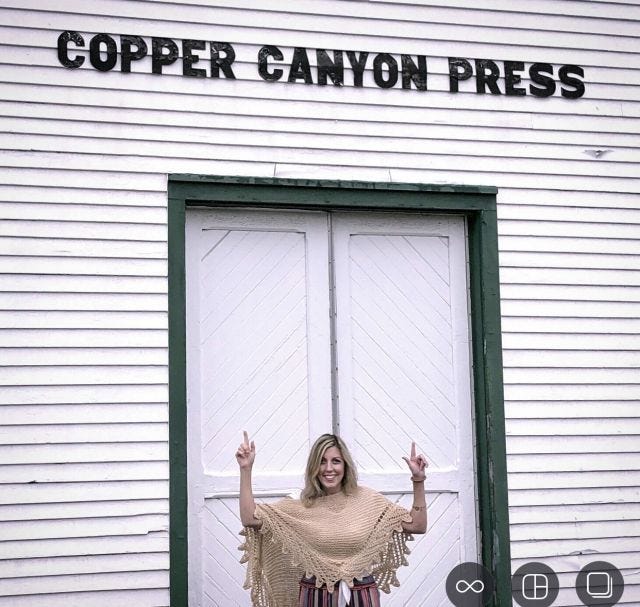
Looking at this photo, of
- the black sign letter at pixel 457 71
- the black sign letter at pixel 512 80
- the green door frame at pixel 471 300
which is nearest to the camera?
the green door frame at pixel 471 300

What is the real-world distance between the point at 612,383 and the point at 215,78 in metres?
3.56

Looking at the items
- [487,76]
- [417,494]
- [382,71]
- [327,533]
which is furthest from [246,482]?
[487,76]

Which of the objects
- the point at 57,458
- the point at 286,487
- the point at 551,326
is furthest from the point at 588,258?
the point at 57,458

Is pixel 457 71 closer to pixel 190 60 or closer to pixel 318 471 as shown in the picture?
pixel 190 60

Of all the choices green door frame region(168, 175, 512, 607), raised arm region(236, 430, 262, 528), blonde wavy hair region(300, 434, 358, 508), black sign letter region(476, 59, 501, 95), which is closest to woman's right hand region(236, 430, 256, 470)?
Result: raised arm region(236, 430, 262, 528)

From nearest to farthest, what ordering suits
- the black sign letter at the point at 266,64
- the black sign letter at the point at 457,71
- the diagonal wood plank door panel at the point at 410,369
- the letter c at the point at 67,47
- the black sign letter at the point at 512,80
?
1. the letter c at the point at 67,47
2. the black sign letter at the point at 266,64
3. the diagonal wood plank door panel at the point at 410,369
4. the black sign letter at the point at 457,71
5. the black sign letter at the point at 512,80

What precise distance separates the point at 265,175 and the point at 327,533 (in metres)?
2.62

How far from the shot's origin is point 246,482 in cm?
537

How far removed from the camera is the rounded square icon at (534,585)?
7.08 meters

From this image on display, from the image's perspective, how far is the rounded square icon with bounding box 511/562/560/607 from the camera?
7078 mm

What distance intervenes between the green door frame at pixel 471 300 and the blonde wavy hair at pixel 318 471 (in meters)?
1.30

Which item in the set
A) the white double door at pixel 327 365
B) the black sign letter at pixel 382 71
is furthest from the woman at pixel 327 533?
A: the black sign letter at pixel 382 71

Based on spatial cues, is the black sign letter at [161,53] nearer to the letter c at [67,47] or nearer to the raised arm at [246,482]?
the letter c at [67,47]

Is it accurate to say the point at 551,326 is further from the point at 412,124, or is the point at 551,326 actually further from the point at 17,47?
the point at 17,47
